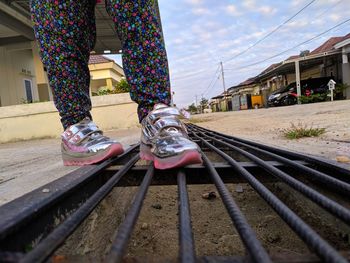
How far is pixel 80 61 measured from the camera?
1266mm

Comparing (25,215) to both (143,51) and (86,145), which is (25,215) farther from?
(143,51)

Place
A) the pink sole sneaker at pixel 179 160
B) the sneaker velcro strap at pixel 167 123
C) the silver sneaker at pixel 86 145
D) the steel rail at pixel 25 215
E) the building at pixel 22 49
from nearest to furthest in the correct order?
the steel rail at pixel 25 215 → the pink sole sneaker at pixel 179 160 → the sneaker velcro strap at pixel 167 123 → the silver sneaker at pixel 86 145 → the building at pixel 22 49

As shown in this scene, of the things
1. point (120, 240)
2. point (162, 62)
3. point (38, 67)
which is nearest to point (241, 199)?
point (162, 62)

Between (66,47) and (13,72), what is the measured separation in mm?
9660

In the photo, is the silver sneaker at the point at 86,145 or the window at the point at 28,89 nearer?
the silver sneaker at the point at 86,145

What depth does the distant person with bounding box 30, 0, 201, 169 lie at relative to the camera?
3.66 ft

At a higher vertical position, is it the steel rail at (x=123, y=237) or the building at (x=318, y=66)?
the building at (x=318, y=66)

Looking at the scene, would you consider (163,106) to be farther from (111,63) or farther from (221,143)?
(111,63)

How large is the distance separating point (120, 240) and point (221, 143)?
4.73ft

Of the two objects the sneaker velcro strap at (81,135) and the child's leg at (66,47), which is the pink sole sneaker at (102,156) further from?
the child's leg at (66,47)

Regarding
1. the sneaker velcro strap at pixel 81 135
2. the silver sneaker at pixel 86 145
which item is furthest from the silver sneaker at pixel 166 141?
the sneaker velcro strap at pixel 81 135

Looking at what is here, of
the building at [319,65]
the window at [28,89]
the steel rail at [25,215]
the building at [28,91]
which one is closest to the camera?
the steel rail at [25,215]

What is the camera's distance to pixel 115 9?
3.68 feet

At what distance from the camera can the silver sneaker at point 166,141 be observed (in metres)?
0.91
